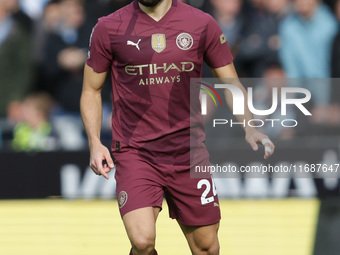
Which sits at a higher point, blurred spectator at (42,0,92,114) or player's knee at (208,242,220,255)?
blurred spectator at (42,0,92,114)

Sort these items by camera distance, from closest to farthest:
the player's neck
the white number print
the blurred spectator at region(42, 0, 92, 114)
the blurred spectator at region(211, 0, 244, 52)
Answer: the player's neck → the white number print → the blurred spectator at region(211, 0, 244, 52) → the blurred spectator at region(42, 0, 92, 114)

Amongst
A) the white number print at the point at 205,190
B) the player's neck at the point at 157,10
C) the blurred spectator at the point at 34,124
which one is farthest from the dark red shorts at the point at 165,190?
the blurred spectator at the point at 34,124

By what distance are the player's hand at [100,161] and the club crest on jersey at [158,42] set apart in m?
0.73

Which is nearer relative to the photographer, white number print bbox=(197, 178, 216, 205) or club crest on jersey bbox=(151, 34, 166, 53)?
club crest on jersey bbox=(151, 34, 166, 53)

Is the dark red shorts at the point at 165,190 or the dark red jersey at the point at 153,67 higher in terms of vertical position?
the dark red jersey at the point at 153,67

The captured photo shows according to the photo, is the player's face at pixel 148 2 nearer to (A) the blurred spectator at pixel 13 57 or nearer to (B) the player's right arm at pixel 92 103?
(B) the player's right arm at pixel 92 103

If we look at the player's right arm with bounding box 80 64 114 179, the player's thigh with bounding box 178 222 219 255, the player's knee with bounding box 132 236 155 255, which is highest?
the player's right arm with bounding box 80 64 114 179

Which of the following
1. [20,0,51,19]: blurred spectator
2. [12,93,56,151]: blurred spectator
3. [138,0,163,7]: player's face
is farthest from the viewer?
[20,0,51,19]: blurred spectator

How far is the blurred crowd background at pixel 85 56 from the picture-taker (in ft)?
26.5

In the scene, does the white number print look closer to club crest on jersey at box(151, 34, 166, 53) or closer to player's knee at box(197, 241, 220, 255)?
player's knee at box(197, 241, 220, 255)

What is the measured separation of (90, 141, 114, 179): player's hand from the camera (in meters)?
4.53

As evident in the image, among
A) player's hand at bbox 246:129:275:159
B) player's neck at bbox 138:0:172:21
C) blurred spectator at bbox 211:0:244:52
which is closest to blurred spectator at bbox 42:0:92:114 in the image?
blurred spectator at bbox 211:0:244:52

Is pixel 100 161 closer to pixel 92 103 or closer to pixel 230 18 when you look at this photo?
pixel 92 103

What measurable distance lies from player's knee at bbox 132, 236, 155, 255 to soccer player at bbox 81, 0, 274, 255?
0.02 metres
